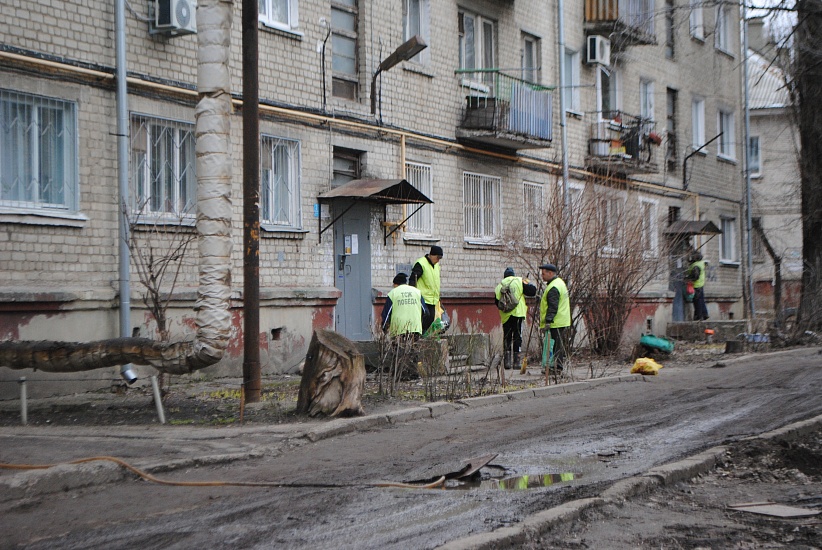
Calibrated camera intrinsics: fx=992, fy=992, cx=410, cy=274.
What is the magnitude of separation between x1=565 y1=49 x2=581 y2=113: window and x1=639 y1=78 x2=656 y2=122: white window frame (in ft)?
12.3

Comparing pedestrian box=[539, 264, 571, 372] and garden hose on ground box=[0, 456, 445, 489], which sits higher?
pedestrian box=[539, 264, 571, 372]

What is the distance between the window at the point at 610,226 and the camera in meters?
18.0

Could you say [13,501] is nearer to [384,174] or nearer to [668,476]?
[668,476]

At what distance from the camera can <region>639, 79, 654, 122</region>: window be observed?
2723 cm

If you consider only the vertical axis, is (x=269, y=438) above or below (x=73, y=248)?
below

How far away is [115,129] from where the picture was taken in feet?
44.1

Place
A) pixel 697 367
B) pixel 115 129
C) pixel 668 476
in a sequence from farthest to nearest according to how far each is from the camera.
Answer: pixel 697 367
pixel 115 129
pixel 668 476

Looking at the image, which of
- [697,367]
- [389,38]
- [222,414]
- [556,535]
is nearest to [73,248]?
[222,414]

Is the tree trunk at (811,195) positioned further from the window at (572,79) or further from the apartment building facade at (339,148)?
the window at (572,79)

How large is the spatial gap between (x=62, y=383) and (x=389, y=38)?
9176 millimetres

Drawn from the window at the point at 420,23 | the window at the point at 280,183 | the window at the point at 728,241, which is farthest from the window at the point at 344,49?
the window at the point at 728,241

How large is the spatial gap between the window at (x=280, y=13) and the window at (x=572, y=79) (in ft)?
30.4

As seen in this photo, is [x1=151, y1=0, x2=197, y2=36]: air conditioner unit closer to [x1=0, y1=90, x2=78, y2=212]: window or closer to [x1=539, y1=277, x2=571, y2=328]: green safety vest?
[x1=0, y1=90, x2=78, y2=212]: window

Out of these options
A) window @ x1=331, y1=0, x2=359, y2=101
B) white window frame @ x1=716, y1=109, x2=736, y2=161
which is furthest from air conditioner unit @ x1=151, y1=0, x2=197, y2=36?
white window frame @ x1=716, y1=109, x2=736, y2=161
